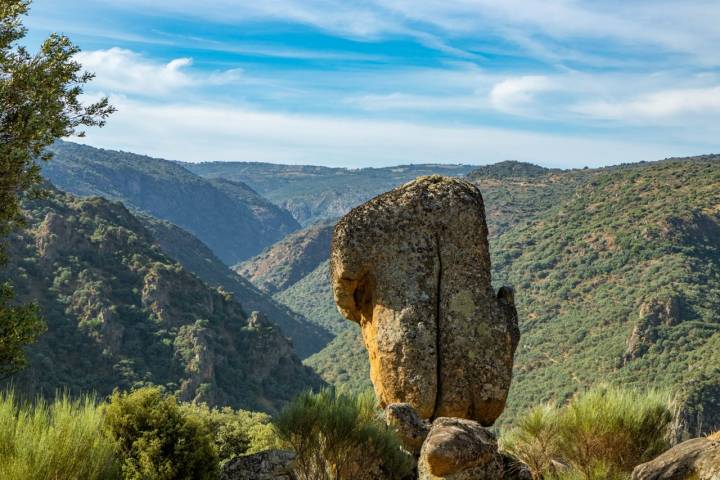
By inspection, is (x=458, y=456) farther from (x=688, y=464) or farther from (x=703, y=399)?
(x=703, y=399)

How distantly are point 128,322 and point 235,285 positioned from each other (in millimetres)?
79112

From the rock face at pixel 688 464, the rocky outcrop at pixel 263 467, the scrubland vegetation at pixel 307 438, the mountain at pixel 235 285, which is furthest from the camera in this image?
the mountain at pixel 235 285

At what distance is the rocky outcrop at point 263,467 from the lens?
8281mm

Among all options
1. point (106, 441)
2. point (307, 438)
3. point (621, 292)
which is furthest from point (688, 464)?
point (621, 292)

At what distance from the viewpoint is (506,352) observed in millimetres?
11320

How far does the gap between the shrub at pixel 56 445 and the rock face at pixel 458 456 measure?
3667 millimetres

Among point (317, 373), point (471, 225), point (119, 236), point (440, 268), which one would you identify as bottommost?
point (317, 373)

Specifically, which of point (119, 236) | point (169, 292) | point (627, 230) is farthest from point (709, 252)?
point (119, 236)

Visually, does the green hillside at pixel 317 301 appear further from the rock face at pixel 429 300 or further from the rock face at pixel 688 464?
the rock face at pixel 688 464

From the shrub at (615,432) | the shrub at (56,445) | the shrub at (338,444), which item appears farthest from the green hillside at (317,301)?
the shrub at (56,445)

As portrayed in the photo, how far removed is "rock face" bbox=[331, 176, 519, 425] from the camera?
11.1 metres

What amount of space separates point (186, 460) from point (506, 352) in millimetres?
5641

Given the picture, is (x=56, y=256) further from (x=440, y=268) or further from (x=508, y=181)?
(x=508, y=181)

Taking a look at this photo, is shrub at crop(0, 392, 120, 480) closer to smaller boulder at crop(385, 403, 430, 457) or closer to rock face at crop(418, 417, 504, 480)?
rock face at crop(418, 417, 504, 480)
